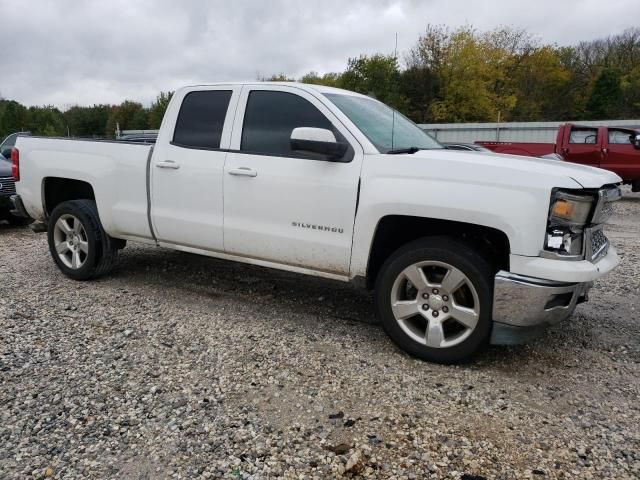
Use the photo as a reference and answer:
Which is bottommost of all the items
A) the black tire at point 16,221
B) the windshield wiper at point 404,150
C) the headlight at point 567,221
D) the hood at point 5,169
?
the black tire at point 16,221

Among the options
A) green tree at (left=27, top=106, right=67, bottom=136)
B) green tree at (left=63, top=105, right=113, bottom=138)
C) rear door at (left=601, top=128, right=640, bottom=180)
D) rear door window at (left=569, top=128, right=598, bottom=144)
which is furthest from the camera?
green tree at (left=27, top=106, right=67, bottom=136)

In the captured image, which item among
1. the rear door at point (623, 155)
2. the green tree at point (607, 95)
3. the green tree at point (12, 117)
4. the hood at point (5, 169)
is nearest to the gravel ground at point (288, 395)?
the hood at point (5, 169)

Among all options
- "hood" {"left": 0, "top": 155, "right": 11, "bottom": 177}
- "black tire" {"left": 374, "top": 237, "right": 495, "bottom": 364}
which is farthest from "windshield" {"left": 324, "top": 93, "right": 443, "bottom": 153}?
"hood" {"left": 0, "top": 155, "right": 11, "bottom": 177}

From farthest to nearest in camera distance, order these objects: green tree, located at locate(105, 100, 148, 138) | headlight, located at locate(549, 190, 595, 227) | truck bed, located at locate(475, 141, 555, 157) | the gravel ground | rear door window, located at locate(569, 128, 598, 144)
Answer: green tree, located at locate(105, 100, 148, 138)
rear door window, located at locate(569, 128, 598, 144)
truck bed, located at locate(475, 141, 555, 157)
headlight, located at locate(549, 190, 595, 227)
the gravel ground

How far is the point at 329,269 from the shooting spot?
3852 millimetres

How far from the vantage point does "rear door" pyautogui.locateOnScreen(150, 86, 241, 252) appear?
431 centimetres

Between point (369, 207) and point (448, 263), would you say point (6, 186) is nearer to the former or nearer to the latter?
point (369, 207)

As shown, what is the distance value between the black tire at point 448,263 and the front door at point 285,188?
366 mm

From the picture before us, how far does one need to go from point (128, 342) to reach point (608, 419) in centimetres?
317

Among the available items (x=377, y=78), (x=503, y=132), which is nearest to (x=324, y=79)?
(x=377, y=78)

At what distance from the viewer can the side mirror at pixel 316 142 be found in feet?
11.7

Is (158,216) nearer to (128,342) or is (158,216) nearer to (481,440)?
(128,342)

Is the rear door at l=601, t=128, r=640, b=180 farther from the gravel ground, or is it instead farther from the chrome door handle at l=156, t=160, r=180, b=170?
the chrome door handle at l=156, t=160, r=180, b=170

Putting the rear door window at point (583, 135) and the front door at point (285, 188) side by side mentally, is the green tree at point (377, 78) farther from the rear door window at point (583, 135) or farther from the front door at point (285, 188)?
the front door at point (285, 188)
